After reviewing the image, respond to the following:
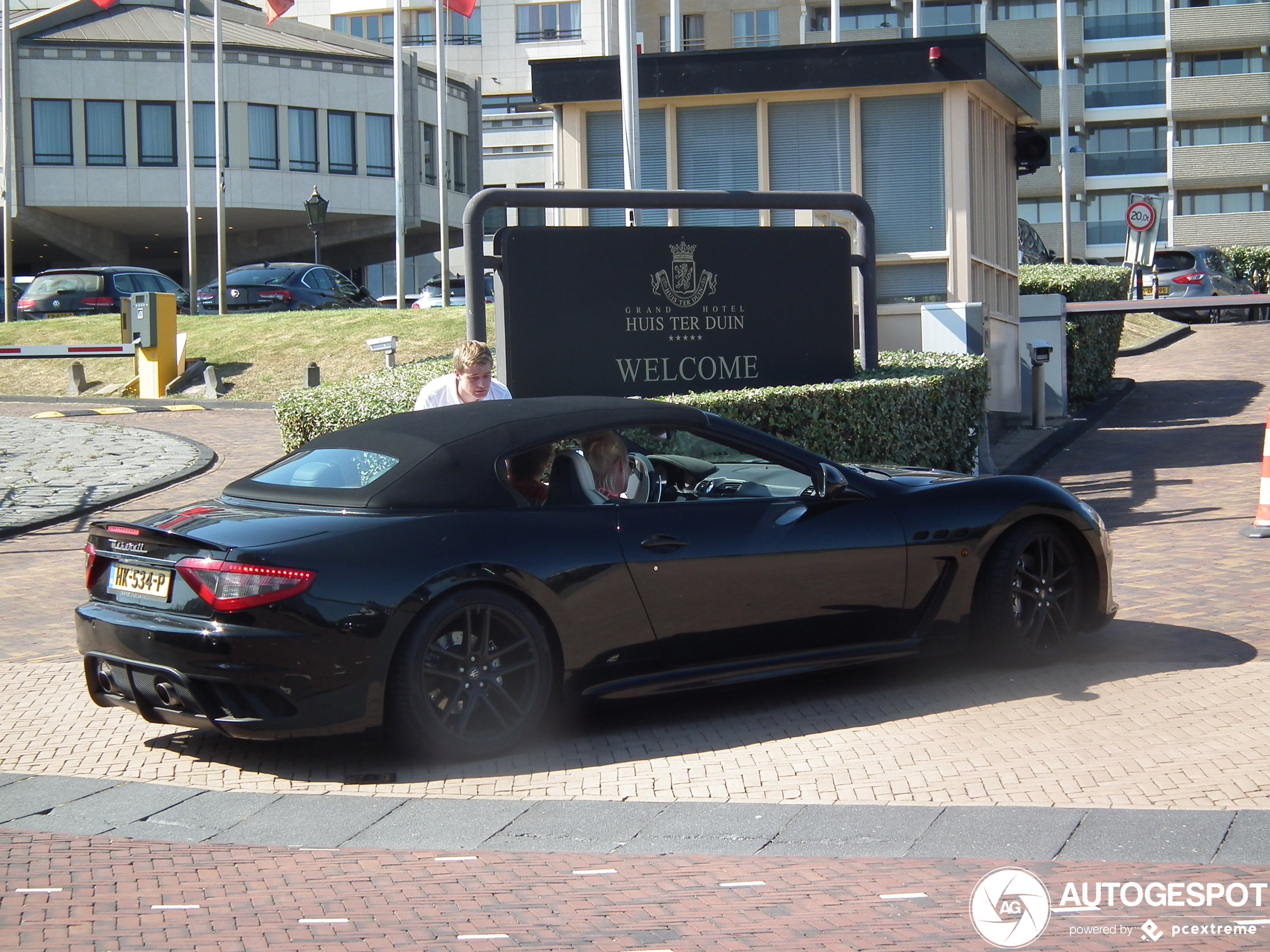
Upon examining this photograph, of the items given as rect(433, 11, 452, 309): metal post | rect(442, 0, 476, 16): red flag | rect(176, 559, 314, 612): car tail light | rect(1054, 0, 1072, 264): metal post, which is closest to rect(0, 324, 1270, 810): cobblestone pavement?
rect(176, 559, 314, 612): car tail light

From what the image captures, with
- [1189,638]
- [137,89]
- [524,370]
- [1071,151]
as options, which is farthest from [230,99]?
[1189,638]

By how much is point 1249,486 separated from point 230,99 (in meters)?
45.6

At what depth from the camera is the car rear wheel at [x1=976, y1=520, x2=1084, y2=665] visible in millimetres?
6488

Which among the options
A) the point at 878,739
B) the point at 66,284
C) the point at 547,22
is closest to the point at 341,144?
the point at 547,22

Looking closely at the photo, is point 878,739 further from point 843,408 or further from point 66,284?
point 66,284

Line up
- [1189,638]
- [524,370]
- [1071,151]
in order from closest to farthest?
[1189,638] < [524,370] < [1071,151]

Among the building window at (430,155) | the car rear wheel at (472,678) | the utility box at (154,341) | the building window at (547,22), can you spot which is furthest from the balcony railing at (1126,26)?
the car rear wheel at (472,678)

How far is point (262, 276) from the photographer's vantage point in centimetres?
3200

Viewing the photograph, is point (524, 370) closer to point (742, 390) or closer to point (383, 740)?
point (742, 390)

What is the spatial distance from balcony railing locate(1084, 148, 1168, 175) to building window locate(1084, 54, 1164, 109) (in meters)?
2.02

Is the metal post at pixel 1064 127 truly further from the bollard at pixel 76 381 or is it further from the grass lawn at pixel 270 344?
the bollard at pixel 76 381

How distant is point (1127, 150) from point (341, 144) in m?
33.1

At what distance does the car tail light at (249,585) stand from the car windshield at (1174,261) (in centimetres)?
3133

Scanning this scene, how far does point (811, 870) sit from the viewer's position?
437 centimetres
